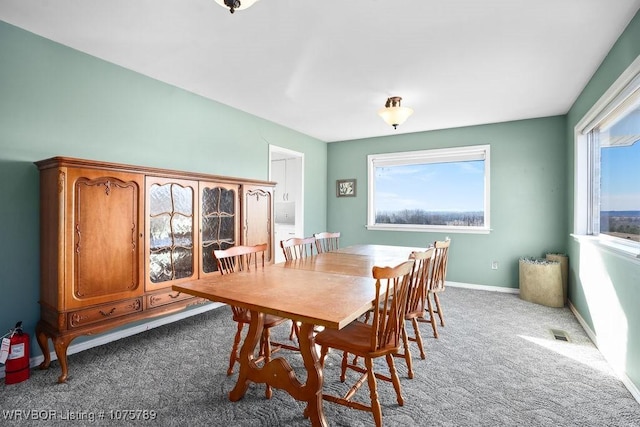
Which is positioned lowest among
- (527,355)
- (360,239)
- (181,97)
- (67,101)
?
(527,355)

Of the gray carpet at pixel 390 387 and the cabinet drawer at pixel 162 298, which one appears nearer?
the gray carpet at pixel 390 387

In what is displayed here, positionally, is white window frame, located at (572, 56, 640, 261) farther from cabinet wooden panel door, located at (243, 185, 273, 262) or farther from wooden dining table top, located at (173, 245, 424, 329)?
cabinet wooden panel door, located at (243, 185, 273, 262)

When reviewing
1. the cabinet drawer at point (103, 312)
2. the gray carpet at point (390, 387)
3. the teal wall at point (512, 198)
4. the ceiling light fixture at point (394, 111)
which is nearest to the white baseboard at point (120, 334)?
the gray carpet at point (390, 387)

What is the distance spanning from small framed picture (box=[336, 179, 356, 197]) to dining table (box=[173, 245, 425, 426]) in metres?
3.51

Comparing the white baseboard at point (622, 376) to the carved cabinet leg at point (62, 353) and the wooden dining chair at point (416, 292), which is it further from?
the carved cabinet leg at point (62, 353)

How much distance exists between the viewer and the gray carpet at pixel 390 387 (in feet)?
5.75

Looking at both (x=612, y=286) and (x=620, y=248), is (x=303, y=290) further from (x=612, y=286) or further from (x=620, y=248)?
(x=612, y=286)

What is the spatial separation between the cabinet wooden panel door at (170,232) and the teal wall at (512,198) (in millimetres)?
3445

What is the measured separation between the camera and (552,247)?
419cm

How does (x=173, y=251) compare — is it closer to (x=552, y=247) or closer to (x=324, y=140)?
(x=324, y=140)

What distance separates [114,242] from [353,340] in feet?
6.42

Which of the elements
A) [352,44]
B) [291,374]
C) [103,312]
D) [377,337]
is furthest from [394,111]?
[103,312]

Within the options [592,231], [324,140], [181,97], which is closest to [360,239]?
[324,140]

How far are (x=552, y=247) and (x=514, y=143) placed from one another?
5.00 ft
